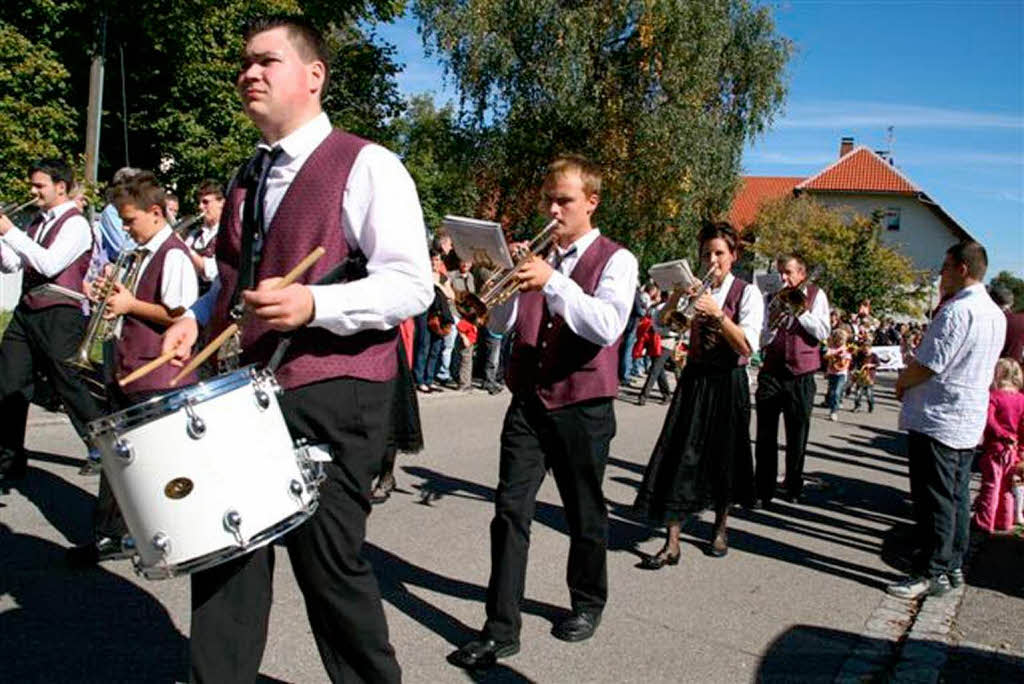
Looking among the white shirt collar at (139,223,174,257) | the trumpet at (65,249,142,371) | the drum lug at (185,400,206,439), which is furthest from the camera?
the white shirt collar at (139,223,174,257)

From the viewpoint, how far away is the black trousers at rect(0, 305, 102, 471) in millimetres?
6176

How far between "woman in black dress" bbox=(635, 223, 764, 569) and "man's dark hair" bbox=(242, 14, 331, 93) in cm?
358

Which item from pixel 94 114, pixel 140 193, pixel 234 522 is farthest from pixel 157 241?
pixel 94 114

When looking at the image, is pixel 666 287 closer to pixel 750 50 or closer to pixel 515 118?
pixel 515 118

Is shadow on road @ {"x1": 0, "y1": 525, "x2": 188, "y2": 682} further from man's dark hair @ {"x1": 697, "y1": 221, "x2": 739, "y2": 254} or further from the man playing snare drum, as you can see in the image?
man's dark hair @ {"x1": 697, "y1": 221, "x2": 739, "y2": 254}

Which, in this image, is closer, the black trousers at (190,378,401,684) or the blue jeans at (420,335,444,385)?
the black trousers at (190,378,401,684)

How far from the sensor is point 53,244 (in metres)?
5.86

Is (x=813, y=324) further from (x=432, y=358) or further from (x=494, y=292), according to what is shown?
(x=432, y=358)

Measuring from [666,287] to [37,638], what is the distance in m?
3.73

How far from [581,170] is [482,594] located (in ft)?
7.22

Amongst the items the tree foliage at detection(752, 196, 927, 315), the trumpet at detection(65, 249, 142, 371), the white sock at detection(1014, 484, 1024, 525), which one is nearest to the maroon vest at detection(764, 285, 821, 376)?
the white sock at detection(1014, 484, 1024, 525)

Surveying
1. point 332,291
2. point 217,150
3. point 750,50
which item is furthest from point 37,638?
point 750,50

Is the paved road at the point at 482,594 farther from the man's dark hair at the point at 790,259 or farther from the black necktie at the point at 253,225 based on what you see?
the man's dark hair at the point at 790,259

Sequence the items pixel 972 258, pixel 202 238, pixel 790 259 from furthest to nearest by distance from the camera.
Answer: pixel 790 259 < pixel 202 238 < pixel 972 258
